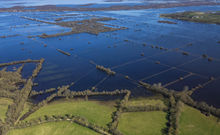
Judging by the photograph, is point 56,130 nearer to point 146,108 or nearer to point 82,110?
point 82,110

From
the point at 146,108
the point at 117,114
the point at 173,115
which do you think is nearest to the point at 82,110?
the point at 117,114

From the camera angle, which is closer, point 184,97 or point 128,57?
point 184,97

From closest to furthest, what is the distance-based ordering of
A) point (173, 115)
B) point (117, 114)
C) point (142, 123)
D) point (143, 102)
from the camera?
point (142, 123)
point (173, 115)
point (117, 114)
point (143, 102)

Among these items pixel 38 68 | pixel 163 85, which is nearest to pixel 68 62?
pixel 38 68

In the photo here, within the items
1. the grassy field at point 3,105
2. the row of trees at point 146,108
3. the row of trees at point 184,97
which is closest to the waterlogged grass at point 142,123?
the row of trees at point 146,108

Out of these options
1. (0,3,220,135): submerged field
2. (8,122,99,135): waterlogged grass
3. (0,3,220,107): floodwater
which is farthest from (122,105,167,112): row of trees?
(8,122,99,135): waterlogged grass

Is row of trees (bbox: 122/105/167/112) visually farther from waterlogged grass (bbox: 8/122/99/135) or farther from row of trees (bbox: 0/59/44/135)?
row of trees (bbox: 0/59/44/135)

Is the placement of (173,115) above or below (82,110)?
above

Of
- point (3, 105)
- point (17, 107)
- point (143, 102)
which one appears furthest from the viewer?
point (3, 105)
